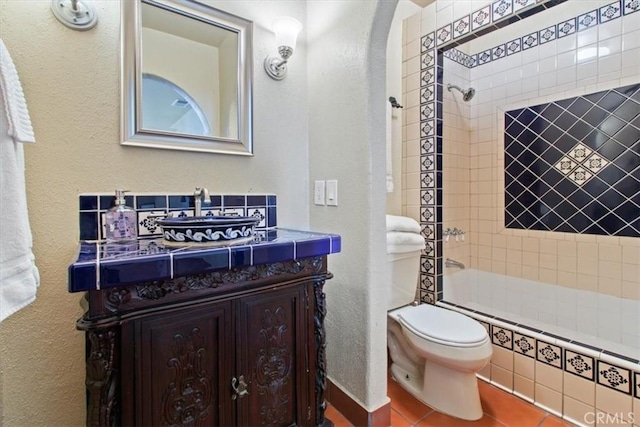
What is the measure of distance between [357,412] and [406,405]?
0.37m

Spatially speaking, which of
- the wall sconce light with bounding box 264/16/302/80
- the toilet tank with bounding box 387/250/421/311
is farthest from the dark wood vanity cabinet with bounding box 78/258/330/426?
the wall sconce light with bounding box 264/16/302/80

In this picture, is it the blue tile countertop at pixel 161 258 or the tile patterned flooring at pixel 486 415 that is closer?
the blue tile countertop at pixel 161 258

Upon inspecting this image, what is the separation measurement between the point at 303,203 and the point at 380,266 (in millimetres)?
534

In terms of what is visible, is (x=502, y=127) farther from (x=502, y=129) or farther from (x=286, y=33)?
(x=286, y=33)

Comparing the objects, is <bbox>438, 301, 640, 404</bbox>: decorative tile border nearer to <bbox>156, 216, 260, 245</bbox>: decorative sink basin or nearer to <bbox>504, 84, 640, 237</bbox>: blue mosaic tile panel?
<bbox>504, 84, 640, 237</bbox>: blue mosaic tile panel

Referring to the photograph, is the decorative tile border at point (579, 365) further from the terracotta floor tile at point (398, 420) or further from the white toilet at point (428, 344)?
the terracotta floor tile at point (398, 420)

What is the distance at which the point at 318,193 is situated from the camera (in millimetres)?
1532

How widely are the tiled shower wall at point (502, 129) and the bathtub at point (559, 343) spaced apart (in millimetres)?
11

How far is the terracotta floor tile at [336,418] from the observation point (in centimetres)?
137

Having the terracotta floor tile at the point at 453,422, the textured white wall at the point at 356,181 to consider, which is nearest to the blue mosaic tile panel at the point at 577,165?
the terracotta floor tile at the point at 453,422

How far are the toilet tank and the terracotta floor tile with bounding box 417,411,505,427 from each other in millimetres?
559

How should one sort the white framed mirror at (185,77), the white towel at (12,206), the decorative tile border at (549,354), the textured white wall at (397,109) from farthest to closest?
the textured white wall at (397,109) → the decorative tile border at (549,354) → the white framed mirror at (185,77) → the white towel at (12,206)

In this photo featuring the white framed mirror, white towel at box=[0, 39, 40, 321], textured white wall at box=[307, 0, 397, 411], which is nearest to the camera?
white towel at box=[0, 39, 40, 321]

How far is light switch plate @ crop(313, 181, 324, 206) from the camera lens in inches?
59.4
